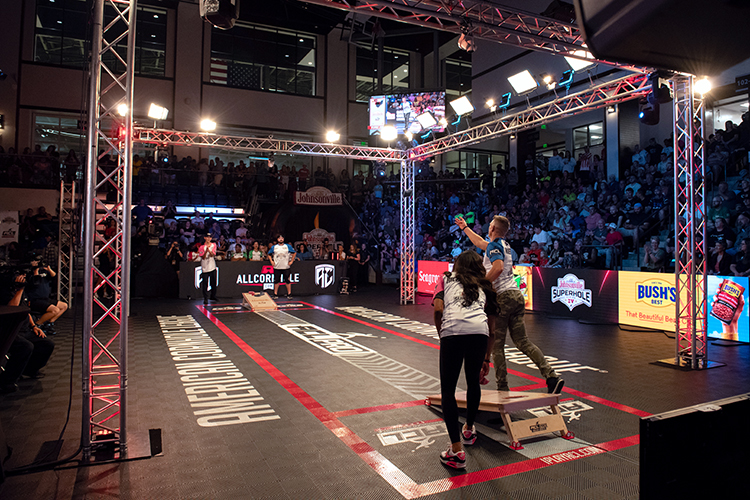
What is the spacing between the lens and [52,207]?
60.3 ft

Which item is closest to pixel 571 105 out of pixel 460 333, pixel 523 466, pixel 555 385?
pixel 555 385

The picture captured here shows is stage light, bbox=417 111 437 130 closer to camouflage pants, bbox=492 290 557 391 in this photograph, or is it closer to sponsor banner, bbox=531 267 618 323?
sponsor banner, bbox=531 267 618 323

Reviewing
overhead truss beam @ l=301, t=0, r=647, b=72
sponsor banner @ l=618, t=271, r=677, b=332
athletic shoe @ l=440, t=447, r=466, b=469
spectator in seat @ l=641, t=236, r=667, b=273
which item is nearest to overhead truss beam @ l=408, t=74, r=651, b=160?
overhead truss beam @ l=301, t=0, r=647, b=72

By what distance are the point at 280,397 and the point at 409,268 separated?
31.8 feet

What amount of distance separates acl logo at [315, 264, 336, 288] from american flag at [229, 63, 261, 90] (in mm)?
13221

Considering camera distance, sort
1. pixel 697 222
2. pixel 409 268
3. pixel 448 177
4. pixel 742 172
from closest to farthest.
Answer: pixel 697 222, pixel 742 172, pixel 409 268, pixel 448 177

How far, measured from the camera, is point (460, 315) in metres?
3.62

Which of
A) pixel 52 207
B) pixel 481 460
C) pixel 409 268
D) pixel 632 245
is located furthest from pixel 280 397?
pixel 52 207

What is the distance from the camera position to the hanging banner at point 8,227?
56.0 ft

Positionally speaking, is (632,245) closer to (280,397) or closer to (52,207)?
(280,397)

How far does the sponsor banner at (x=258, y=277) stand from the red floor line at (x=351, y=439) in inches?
349

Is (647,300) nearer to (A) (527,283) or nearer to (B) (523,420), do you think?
(A) (527,283)

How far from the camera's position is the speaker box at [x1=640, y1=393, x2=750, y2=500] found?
196 centimetres

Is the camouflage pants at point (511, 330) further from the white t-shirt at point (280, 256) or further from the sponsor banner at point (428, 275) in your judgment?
the white t-shirt at point (280, 256)
